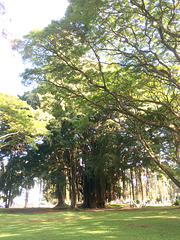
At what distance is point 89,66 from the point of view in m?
8.59

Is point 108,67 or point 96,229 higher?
point 108,67

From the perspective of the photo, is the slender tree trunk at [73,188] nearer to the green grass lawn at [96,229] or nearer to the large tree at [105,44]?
the green grass lawn at [96,229]

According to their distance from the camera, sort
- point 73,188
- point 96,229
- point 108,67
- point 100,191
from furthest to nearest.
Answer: point 100,191 < point 73,188 < point 108,67 < point 96,229

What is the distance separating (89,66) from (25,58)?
2478 millimetres

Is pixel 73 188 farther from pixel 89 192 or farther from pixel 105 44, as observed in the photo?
pixel 105 44

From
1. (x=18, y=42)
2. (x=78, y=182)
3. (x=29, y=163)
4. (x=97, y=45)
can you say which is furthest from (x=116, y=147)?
(x=18, y=42)

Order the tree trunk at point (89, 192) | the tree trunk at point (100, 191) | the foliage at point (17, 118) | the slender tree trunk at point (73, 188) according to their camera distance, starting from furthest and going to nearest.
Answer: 1. the tree trunk at point (89, 192)
2. the tree trunk at point (100, 191)
3. the slender tree trunk at point (73, 188)
4. the foliage at point (17, 118)

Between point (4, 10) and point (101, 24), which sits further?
point (101, 24)

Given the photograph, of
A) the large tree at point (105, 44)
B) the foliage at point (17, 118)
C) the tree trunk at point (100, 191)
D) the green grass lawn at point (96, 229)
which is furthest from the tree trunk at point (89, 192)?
the large tree at point (105, 44)

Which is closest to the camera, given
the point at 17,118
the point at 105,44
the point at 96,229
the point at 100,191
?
the point at 96,229

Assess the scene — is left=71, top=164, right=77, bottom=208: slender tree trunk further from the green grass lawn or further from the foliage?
the green grass lawn

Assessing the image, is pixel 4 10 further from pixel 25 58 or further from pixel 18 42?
pixel 25 58

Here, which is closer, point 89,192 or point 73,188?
point 73,188

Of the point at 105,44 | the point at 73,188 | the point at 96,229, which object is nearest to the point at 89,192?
the point at 73,188
